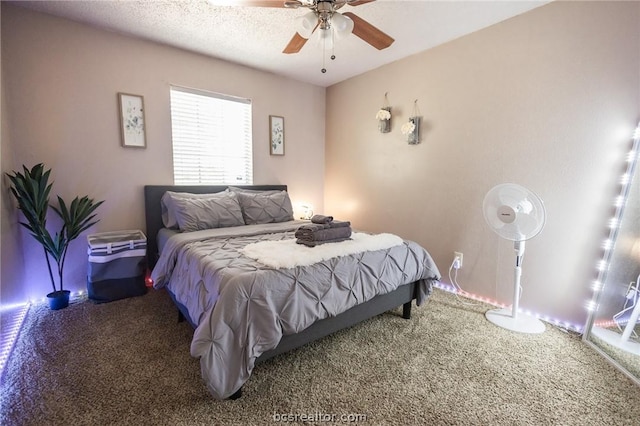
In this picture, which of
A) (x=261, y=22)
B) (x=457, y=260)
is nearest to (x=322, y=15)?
(x=261, y=22)

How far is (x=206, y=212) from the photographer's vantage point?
9.16 ft

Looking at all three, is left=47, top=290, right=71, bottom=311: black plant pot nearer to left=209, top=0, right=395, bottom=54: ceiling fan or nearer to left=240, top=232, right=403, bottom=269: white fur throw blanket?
left=240, top=232, right=403, bottom=269: white fur throw blanket

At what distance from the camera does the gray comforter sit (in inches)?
54.0

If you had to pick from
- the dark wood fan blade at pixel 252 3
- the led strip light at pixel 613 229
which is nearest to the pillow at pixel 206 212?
the dark wood fan blade at pixel 252 3

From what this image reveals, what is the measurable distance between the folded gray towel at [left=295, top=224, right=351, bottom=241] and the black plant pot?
2.11 m

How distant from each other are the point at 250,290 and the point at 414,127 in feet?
8.27

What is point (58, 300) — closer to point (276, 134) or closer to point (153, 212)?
point (153, 212)

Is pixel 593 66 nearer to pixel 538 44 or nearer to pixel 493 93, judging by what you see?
pixel 538 44

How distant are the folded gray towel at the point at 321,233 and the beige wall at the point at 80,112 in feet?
6.11

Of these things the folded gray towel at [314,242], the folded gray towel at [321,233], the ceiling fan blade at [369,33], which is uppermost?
the ceiling fan blade at [369,33]

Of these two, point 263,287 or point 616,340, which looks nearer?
point 263,287

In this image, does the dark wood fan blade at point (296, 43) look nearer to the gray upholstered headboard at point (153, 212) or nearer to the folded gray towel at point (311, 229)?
the folded gray towel at point (311, 229)

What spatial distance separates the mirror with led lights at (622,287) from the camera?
181 cm

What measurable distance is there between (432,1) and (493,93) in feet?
3.11
